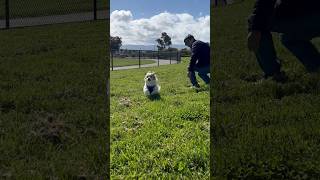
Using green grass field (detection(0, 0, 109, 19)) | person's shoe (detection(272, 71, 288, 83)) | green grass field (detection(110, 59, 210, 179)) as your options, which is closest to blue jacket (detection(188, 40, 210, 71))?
green grass field (detection(110, 59, 210, 179))

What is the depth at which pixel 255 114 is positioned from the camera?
430 centimetres

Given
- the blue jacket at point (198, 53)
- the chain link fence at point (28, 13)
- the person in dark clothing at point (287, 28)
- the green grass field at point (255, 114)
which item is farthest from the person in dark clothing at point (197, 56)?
the chain link fence at point (28, 13)

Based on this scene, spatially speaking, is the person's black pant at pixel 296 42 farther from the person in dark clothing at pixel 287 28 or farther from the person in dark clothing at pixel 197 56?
the person in dark clothing at pixel 197 56

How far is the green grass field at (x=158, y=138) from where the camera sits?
369 cm

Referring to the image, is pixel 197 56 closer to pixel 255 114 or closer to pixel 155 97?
pixel 255 114

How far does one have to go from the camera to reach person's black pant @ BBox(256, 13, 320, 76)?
391cm

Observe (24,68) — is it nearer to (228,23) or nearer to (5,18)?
(228,23)

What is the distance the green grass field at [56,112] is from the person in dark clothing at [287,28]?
1.35 metres

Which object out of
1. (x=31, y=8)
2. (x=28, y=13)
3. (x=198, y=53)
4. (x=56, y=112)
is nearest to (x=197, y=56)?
(x=198, y=53)

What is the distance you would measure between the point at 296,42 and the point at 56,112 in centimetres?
295

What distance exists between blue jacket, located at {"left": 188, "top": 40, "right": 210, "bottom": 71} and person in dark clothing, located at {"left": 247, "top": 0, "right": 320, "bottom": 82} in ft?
1.44

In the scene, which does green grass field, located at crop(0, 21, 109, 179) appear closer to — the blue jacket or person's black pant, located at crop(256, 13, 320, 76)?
the blue jacket

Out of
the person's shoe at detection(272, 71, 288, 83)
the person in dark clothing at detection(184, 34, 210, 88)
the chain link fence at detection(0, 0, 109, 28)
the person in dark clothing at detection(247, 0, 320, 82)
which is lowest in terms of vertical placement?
the person's shoe at detection(272, 71, 288, 83)

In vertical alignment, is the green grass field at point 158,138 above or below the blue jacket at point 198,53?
below
